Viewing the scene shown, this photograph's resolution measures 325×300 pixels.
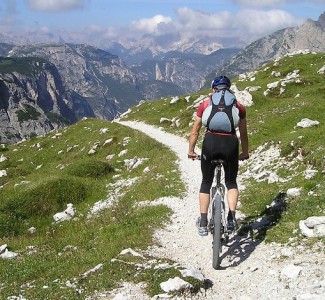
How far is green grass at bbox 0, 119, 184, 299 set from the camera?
10.4 meters

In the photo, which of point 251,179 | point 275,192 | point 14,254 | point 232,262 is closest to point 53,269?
point 14,254

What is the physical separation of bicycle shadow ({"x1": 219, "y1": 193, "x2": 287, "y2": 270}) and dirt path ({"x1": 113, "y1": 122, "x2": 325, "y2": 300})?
0.03 meters

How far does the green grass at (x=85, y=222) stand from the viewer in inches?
408

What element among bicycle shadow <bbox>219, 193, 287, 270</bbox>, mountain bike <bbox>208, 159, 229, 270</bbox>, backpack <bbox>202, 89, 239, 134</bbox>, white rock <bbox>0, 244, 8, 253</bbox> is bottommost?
white rock <bbox>0, 244, 8, 253</bbox>

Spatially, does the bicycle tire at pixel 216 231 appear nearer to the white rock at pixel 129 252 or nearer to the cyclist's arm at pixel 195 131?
the cyclist's arm at pixel 195 131

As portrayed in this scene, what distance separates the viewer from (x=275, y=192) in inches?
661

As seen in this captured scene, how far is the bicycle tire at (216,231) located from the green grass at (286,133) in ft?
7.85

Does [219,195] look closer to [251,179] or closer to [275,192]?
[275,192]

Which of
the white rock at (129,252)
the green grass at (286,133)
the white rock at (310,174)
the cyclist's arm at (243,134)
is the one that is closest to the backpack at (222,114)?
the cyclist's arm at (243,134)

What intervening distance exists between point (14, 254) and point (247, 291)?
8924 millimetres

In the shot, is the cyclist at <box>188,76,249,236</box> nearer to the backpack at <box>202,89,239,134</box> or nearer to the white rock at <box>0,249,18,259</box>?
the backpack at <box>202,89,239,134</box>

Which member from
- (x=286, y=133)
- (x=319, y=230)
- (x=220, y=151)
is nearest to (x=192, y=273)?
(x=220, y=151)

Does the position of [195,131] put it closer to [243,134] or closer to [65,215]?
[243,134]

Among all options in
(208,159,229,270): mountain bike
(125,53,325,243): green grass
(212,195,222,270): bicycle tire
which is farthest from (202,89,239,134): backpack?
(125,53,325,243): green grass
